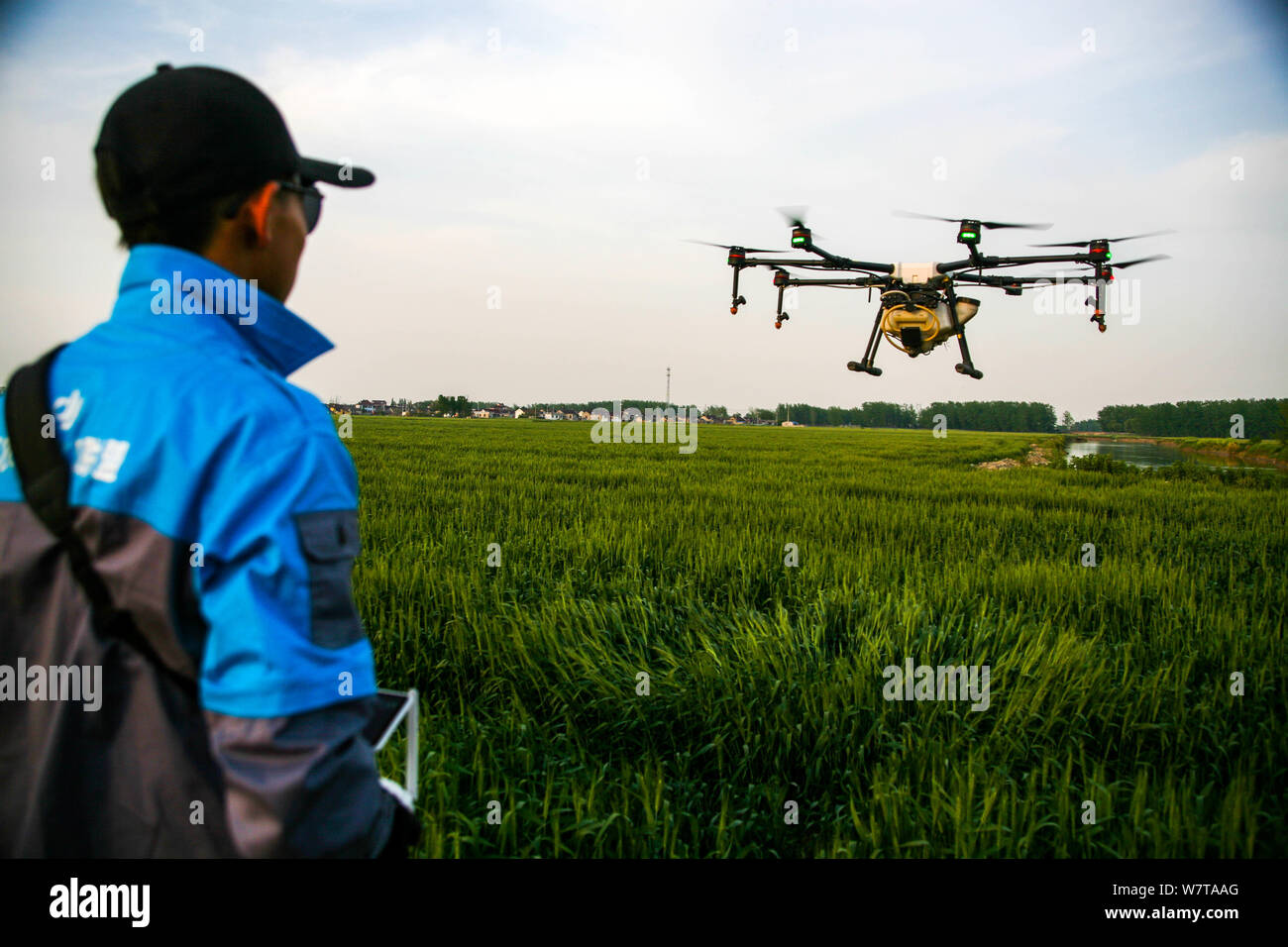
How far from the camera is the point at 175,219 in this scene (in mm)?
1070

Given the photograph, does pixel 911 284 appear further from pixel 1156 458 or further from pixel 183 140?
pixel 1156 458

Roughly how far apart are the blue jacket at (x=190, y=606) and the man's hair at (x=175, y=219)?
44mm

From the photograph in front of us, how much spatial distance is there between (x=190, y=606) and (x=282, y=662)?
0.19 m

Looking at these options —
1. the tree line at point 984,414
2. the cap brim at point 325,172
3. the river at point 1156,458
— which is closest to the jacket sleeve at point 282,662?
the cap brim at point 325,172

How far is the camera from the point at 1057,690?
3.26 metres

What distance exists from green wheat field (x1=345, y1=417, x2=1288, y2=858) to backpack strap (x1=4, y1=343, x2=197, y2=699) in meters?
1.56

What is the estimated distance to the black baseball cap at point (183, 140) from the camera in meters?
1.01

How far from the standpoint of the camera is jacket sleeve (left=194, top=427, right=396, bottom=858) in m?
0.85

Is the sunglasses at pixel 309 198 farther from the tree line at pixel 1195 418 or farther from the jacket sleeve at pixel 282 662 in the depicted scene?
the tree line at pixel 1195 418

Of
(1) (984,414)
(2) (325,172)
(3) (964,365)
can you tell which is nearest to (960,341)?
(3) (964,365)
